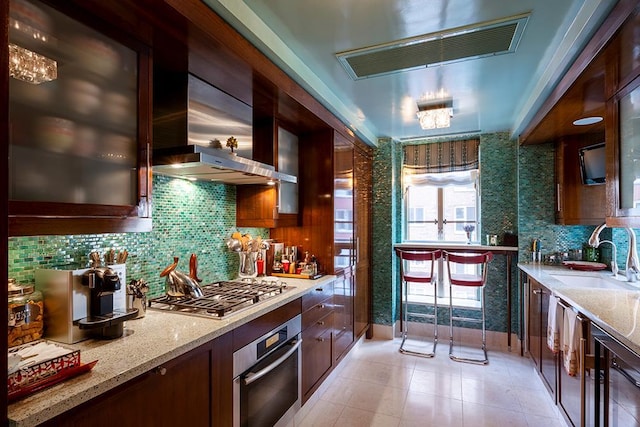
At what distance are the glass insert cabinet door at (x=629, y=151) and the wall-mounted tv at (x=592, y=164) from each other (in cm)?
130

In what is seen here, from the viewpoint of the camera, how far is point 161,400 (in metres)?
1.25

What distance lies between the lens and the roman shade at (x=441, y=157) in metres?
4.11

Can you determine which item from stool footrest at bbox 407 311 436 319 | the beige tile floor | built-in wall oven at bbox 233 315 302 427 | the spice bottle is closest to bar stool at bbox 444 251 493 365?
the beige tile floor

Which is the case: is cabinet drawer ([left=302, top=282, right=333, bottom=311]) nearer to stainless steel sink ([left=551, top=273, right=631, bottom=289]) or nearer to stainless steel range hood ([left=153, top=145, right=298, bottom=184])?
stainless steel range hood ([left=153, top=145, right=298, bottom=184])

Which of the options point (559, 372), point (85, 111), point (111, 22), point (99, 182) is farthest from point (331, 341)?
point (111, 22)

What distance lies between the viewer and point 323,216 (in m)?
3.01

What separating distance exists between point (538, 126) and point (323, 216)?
6.50 ft

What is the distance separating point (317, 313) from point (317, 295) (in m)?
0.14

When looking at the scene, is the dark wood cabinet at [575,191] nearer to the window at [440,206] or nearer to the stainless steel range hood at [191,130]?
the window at [440,206]

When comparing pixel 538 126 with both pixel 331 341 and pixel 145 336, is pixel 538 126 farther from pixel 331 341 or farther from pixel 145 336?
pixel 145 336

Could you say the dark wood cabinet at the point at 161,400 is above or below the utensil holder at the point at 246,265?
below

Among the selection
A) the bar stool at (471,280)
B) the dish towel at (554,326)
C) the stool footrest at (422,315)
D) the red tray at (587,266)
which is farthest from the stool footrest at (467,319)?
the dish towel at (554,326)

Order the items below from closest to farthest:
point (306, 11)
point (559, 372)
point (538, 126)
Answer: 1. point (306, 11)
2. point (559, 372)
3. point (538, 126)

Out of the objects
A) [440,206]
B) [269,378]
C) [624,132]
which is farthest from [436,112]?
[269,378]
